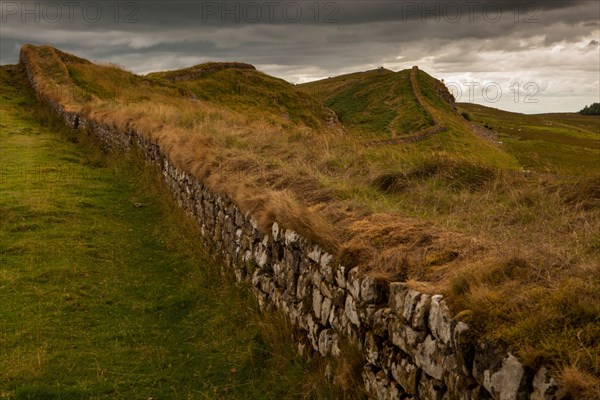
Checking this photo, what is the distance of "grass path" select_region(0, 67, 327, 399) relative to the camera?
7.14 meters

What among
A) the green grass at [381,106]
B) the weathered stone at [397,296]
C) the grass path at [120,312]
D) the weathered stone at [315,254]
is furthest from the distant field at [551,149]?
the green grass at [381,106]

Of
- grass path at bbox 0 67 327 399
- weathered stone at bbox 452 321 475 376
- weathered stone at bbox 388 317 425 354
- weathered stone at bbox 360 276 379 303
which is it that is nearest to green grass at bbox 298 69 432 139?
grass path at bbox 0 67 327 399

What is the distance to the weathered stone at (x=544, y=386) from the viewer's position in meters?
3.32

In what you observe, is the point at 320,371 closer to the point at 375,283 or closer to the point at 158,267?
the point at 375,283

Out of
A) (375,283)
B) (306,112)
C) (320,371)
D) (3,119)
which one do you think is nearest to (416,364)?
(375,283)

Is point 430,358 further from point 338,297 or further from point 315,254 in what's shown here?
point 315,254

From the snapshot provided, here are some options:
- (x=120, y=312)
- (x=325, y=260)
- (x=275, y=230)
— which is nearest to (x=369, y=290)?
(x=325, y=260)

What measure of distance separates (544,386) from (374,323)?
2099 millimetres

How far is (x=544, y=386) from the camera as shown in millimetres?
3383

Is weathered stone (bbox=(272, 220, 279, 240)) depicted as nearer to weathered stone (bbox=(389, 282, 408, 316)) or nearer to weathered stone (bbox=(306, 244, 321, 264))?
weathered stone (bbox=(306, 244, 321, 264))

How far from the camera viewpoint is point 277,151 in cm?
1194

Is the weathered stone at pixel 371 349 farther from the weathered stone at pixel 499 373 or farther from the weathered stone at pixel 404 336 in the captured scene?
the weathered stone at pixel 499 373

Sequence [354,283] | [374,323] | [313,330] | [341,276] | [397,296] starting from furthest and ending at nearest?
[313,330] → [341,276] → [354,283] → [374,323] → [397,296]

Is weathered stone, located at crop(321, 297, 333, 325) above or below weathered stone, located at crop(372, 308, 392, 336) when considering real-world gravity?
below
